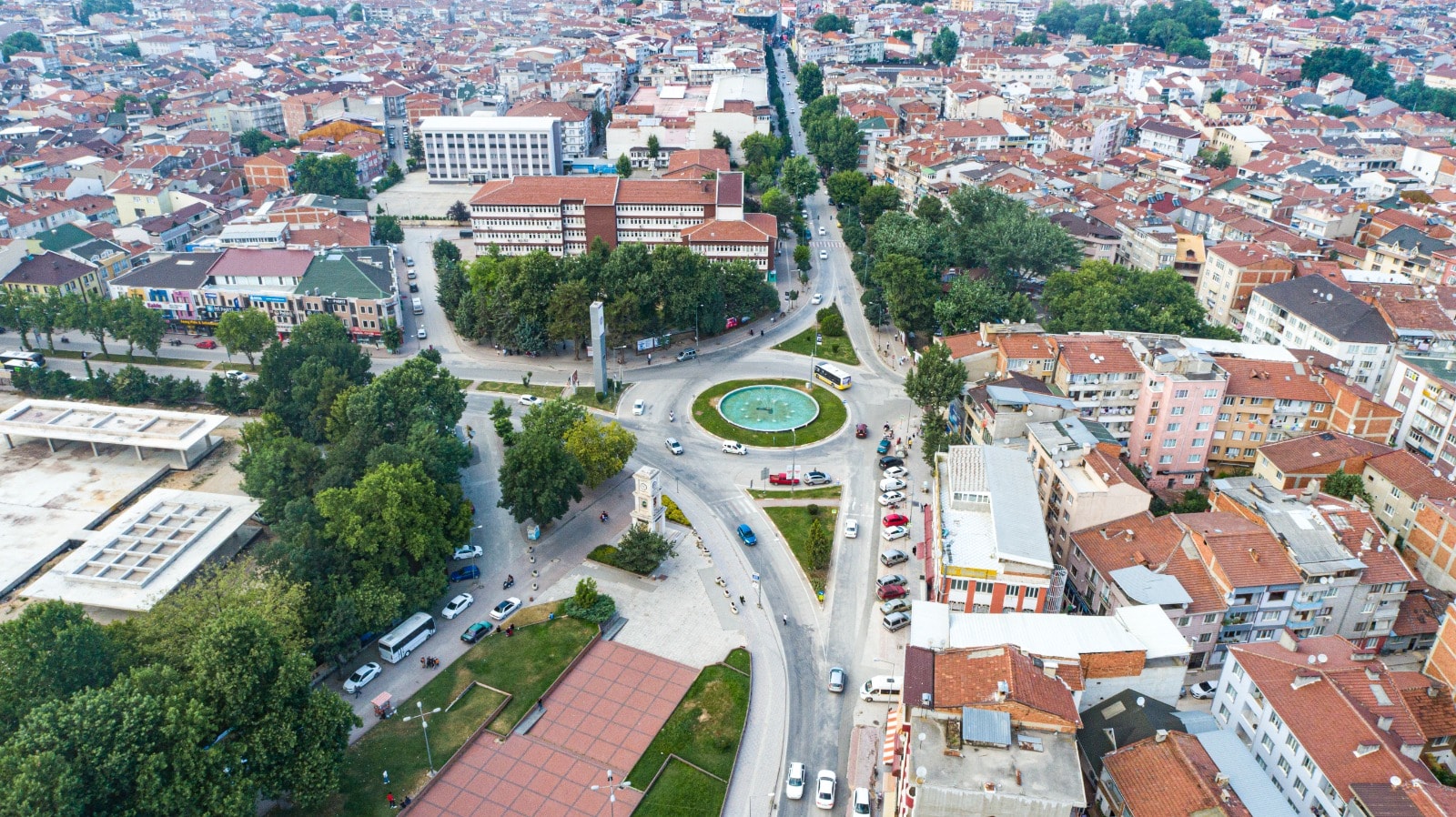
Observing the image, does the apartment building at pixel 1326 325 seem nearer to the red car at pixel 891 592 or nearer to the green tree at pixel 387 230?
the red car at pixel 891 592

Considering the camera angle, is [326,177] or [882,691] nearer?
[882,691]

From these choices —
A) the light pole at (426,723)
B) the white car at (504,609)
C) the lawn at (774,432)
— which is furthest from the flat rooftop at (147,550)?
the lawn at (774,432)

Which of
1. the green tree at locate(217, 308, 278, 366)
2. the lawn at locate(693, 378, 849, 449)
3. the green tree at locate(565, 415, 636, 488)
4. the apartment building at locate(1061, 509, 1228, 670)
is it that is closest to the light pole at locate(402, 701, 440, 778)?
the green tree at locate(565, 415, 636, 488)

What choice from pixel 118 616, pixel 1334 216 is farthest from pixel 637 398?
pixel 1334 216

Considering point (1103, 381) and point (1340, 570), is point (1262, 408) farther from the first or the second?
point (1340, 570)

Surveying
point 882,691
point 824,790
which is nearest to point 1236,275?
point 882,691

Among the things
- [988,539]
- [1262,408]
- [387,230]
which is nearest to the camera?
[988,539]
